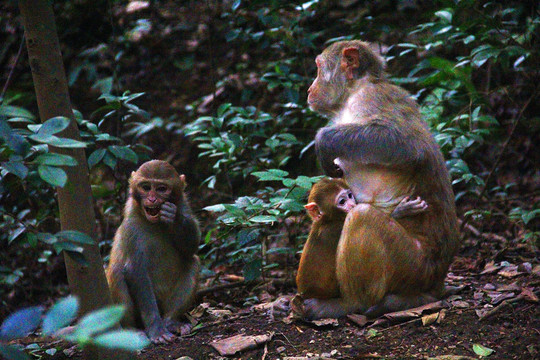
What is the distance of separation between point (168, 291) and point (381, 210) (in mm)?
2119

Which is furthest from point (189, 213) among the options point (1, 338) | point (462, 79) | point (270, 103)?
point (270, 103)

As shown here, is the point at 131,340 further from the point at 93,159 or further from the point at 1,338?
the point at 93,159

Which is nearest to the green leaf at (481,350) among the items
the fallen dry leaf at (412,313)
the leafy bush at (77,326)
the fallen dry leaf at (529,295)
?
the fallen dry leaf at (412,313)

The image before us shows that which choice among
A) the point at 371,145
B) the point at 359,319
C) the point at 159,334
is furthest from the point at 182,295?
the point at 371,145

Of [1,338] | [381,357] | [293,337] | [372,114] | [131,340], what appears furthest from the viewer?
[372,114]

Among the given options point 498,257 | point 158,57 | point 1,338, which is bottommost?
point 498,257

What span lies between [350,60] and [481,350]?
274cm

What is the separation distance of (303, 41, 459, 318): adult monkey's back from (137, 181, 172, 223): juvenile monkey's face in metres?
1.41

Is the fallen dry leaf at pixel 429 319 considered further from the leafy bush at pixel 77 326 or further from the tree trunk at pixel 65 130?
the leafy bush at pixel 77 326

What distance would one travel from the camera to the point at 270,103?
10.6 metres

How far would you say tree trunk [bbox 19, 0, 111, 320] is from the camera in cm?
355

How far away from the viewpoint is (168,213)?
4.95 metres

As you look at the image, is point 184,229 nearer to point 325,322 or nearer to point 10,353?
point 325,322

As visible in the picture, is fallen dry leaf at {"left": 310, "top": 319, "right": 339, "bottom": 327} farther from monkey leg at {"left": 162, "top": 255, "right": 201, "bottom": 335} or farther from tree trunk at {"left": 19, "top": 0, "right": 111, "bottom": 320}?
tree trunk at {"left": 19, "top": 0, "right": 111, "bottom": 320}
